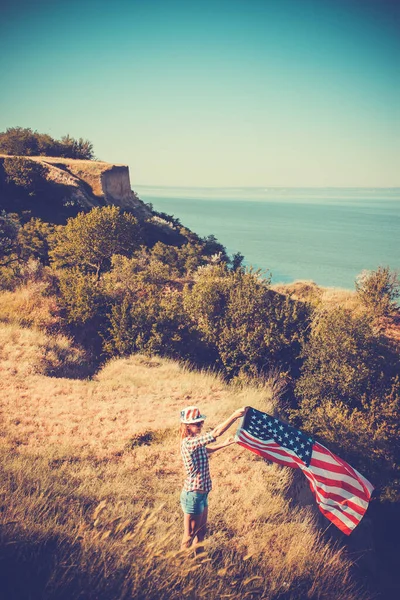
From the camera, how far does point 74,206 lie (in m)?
34.0

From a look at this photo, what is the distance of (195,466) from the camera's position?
187 inches

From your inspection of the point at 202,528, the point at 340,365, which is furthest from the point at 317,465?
the point at 340,365

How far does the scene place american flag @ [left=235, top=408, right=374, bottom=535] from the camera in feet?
A: 18.8

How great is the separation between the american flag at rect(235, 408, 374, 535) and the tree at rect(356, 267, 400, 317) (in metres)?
17.3

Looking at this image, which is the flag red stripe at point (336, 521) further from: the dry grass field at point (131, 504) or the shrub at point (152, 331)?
the shrub at point (152, 331)

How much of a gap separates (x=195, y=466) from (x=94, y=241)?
19.1m

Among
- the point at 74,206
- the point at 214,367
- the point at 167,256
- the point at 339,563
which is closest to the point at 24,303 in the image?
the point at 214,367

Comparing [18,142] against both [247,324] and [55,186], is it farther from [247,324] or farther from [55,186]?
[247,324]

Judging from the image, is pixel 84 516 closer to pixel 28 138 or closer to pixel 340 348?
pixel 340 348

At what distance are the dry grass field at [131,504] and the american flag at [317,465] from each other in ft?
2.15

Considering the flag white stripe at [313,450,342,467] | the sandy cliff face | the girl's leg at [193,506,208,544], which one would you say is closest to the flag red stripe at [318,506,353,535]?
the flag white stripe at [313,450,342,467]

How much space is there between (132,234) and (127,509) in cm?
1954

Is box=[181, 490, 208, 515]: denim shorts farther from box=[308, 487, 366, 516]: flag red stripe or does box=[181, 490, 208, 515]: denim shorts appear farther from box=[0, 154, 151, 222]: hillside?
box=[0, 154, 151, 222]: hillside

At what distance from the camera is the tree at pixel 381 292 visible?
2144cm
